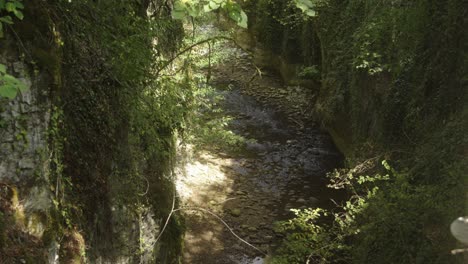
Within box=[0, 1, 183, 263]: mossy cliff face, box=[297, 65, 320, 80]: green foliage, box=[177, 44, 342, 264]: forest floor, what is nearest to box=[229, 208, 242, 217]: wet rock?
box=[177, 44, 342, 264]: forest floor

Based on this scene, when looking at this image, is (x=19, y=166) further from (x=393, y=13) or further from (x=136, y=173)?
(x=393, y=13)

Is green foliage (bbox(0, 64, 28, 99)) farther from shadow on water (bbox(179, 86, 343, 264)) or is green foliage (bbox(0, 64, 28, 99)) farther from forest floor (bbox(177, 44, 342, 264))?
shadow on water (bbox(179, 86, 343, 264))

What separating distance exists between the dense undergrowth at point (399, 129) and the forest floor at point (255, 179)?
3.25 feet

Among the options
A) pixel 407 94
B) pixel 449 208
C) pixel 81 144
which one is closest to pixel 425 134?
pixel 407 94

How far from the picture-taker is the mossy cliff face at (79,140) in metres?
2.91

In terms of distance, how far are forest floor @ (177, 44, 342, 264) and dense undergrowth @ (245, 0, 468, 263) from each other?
99cm

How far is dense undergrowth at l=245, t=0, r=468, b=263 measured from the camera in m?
4.70

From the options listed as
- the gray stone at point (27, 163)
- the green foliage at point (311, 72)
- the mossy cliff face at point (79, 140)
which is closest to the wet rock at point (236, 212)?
the mossy cliff face at point (79, 140)

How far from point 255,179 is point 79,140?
284 inches

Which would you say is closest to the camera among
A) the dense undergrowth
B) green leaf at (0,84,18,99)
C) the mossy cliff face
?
green leaf at (0,84,18,99)

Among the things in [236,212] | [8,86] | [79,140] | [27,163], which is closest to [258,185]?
[236,212]

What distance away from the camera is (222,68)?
57.2 feet

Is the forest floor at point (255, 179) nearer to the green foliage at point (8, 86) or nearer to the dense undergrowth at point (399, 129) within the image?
the dense undergrowth at point (399, 129)

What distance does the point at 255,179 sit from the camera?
10516mm
